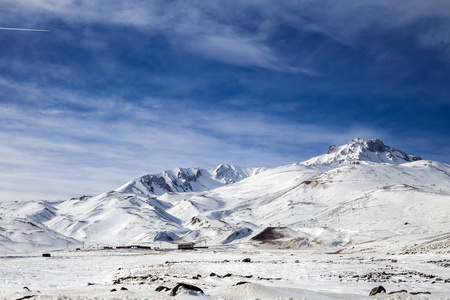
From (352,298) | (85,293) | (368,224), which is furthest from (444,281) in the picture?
(368,224)

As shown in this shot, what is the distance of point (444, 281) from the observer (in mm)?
24703

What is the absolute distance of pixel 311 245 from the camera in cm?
13150

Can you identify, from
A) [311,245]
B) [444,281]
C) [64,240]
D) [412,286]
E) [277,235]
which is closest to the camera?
[412,286]

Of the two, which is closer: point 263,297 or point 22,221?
point 263,297

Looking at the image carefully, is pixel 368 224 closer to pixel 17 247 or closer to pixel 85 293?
pixel 17 247

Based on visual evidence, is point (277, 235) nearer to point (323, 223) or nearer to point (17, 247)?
point (323, 223)

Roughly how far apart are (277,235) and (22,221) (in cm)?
12936

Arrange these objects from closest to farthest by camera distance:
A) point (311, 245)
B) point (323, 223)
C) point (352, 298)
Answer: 1. point (352, 298)
2. point (311, 245)
3. point (323, 223)

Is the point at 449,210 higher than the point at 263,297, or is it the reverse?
the point at 449,210

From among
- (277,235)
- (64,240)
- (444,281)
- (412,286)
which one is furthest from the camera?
(64,240)

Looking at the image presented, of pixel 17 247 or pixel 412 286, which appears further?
pixel 17 247

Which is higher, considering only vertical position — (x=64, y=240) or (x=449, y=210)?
(x=449, y=210)

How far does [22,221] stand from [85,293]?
672 ft

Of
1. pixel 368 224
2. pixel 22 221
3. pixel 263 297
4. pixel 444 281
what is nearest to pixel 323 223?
pixel 368 224
